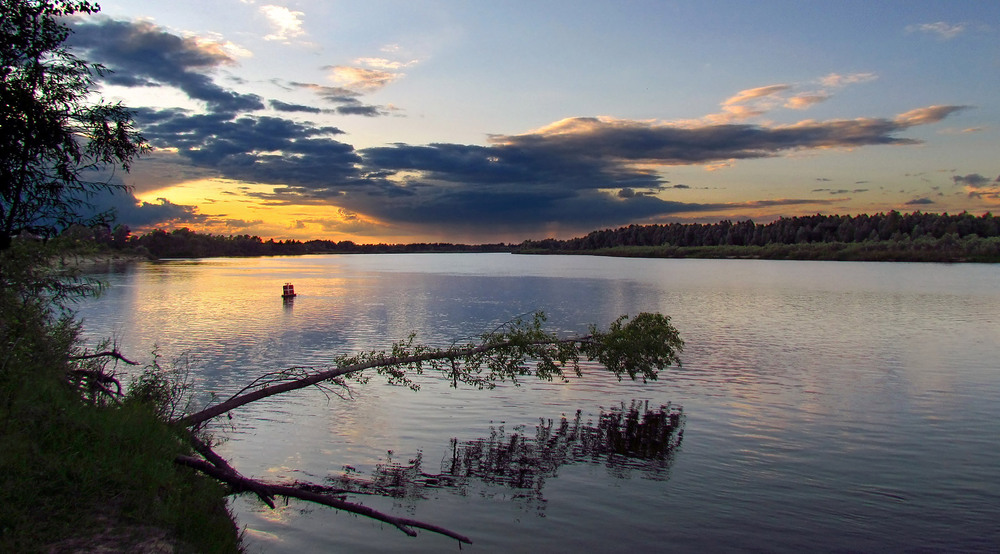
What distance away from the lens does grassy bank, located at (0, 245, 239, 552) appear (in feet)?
31.2

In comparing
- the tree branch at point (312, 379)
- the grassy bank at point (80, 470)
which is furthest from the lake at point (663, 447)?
the grassy bank at point (80, 470)

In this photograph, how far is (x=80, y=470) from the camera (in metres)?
10.3

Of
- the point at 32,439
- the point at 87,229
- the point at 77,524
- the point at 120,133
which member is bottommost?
the point at 77,524

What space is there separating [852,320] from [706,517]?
49.4m

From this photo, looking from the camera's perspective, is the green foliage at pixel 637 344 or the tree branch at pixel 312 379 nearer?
the tree branch at pixel 312 379

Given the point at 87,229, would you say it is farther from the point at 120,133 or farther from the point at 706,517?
the point at 706,517

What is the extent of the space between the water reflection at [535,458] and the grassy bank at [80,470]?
5.38m

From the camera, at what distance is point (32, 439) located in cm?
1068

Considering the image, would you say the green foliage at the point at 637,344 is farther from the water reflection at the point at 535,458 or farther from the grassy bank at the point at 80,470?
the grassy bank at the point at 80,470

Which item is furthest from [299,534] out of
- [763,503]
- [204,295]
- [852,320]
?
[204,295]

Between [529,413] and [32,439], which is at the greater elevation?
[32,439]

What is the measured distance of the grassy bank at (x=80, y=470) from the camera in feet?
31.2

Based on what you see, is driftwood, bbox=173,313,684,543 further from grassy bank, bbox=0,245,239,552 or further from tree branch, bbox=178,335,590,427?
grassy bank, bbox=0,245,239,552

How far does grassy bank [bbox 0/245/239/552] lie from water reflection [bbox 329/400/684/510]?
538 centimetres
